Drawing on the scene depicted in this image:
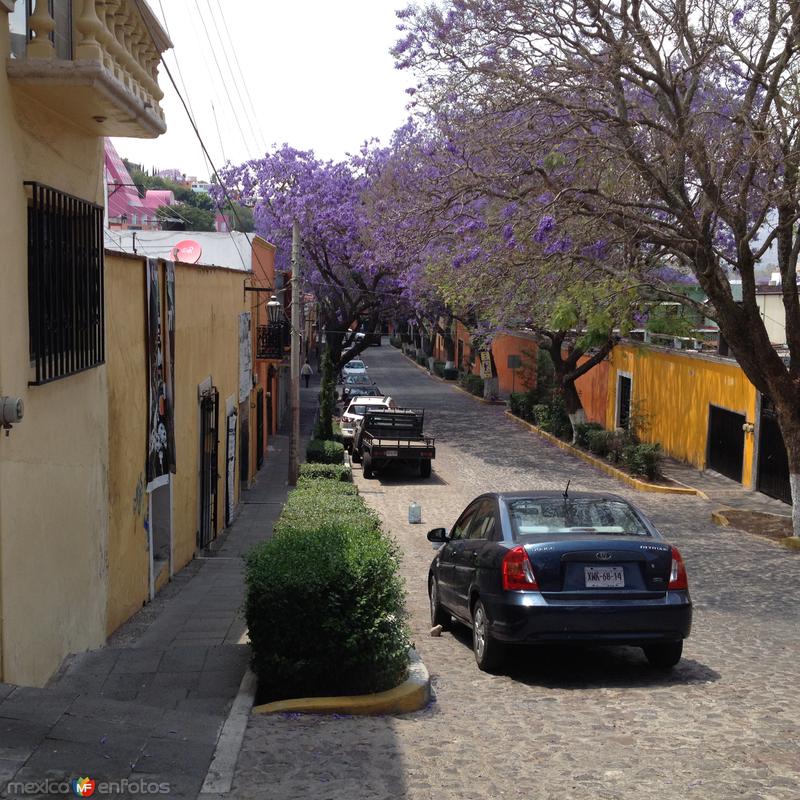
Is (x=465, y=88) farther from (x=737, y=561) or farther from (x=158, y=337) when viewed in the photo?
(x=737, y=561)

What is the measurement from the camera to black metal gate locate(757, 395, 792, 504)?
22.3 meters

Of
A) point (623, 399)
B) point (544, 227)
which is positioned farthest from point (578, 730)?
point (623, 399)

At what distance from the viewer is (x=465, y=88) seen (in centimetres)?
1759

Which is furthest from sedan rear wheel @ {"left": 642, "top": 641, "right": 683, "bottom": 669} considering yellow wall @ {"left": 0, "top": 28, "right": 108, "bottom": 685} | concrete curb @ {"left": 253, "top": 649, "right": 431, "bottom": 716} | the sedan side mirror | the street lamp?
the street lamp

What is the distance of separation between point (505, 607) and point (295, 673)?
198 centimetres

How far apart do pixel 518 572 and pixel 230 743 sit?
299cm

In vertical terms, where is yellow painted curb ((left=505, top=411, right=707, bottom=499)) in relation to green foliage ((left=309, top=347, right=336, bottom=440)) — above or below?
below

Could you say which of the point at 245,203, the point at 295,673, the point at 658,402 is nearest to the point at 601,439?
the point at 658,402

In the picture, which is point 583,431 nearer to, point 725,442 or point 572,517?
point 725,442

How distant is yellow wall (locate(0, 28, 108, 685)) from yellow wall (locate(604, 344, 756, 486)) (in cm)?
1814

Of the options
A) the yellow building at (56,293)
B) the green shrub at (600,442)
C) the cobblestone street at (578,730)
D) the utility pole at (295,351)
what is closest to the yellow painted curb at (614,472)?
the green shrub at (600,442)

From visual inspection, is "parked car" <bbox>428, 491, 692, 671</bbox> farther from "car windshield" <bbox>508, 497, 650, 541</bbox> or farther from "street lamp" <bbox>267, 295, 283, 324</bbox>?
"street lamp" <bbox>267, 295, 283, 324</bbox>

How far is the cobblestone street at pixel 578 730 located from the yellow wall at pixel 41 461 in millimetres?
1774

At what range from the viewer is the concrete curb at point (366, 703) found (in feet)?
21.0
